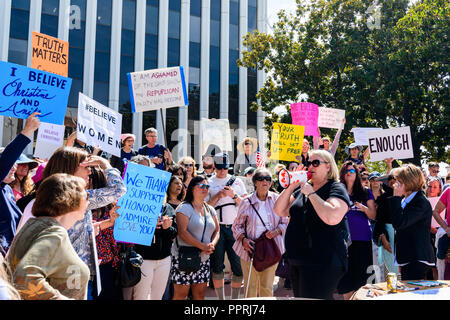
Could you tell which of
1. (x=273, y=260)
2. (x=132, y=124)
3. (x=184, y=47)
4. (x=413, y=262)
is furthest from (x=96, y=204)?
(x=184, y=47)

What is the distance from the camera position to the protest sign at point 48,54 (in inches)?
273

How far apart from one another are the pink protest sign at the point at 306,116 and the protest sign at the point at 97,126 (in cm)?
501

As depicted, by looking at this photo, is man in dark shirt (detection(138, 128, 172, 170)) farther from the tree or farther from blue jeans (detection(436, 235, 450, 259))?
the tree

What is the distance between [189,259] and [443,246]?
3893mm

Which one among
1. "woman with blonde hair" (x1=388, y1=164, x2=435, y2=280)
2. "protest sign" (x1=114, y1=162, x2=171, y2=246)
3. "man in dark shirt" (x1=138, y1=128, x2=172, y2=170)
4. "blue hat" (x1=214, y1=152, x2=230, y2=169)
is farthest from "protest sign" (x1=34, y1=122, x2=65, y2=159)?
"woman with blonde hair" (x1=388, y1=164, x2=435, y2=280)

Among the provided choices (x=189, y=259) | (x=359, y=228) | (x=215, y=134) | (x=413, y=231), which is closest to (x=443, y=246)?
(x=359, y=228)

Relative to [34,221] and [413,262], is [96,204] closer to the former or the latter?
[34,221]

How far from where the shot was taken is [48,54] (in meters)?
7.18

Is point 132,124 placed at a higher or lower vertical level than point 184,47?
lower

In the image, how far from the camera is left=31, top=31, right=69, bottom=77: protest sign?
6.95m

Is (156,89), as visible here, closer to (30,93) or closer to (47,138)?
(47,138)

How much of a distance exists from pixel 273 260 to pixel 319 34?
1588cm

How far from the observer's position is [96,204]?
3.34 m
